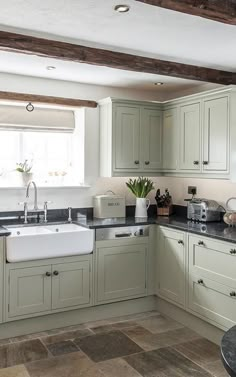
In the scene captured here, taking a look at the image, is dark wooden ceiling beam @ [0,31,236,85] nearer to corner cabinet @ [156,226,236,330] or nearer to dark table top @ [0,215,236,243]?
dark table top @ [0,215,236,243]

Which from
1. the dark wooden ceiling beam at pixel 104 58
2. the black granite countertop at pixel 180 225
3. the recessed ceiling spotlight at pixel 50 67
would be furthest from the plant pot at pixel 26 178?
the dark wooden ceiling beam at pixel 104 58

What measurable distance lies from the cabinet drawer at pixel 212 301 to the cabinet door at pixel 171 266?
0.16 metres

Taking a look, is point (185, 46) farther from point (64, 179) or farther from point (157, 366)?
point (157, 366)

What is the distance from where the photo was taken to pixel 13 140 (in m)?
4.10

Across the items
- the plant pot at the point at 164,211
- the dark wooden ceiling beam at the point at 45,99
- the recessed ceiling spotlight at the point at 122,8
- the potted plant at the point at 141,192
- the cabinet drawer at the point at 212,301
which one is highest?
the recessed ceiling spotlight at the point at 122,8

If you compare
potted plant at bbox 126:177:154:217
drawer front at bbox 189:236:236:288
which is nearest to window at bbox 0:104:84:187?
potted plant at bbox 126:177:154:217

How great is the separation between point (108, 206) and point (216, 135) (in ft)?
4.35

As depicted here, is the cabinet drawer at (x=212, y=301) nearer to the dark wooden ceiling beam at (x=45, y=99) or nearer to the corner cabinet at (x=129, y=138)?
the corner cabinet at (x=129, y=138)

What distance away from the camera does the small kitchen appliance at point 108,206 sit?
13.7ft

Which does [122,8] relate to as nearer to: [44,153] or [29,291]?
[44,153]

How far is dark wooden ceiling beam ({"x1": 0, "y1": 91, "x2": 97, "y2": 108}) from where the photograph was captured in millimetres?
3844

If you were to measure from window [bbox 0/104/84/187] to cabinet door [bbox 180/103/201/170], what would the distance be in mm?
1078

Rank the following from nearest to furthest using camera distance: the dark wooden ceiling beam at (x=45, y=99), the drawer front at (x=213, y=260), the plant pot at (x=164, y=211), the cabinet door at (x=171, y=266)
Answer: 1. the drawer front at (x=213, y=260)
2. the cabinet door at (x=171, y=266)
3. the dark wooden ceiling beam at (x=45, y=99)
4. the plant pot at (x=164, y=211)

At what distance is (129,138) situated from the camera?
4188 mm
